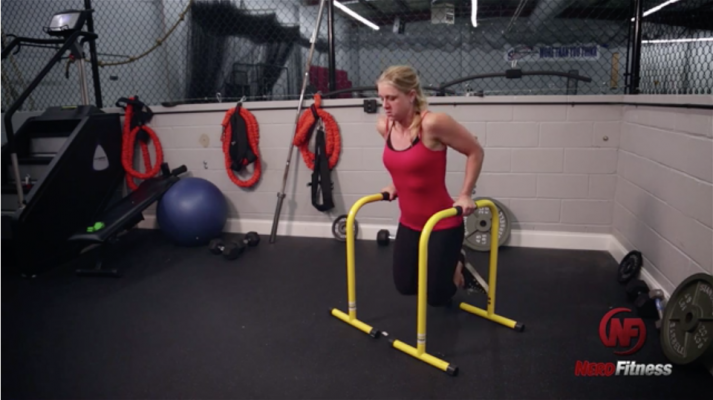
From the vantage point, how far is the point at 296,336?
2451 millimetres

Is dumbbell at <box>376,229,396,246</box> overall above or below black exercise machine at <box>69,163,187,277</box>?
below

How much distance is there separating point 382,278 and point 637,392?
1604 millimetres

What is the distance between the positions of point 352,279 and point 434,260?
0.45 metres

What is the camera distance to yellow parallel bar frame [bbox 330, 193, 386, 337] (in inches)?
91.6

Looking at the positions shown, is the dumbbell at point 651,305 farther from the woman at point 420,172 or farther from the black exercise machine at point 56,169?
Result: the black exercise machine at point 56,169

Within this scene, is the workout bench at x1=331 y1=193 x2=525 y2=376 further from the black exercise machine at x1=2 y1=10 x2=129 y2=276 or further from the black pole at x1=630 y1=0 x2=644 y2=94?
the black exercise machine at x1=2 y1=10 x2=129 y2=276

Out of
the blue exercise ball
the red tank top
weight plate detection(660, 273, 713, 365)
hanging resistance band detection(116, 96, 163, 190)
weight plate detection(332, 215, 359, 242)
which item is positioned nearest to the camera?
weight plate detection(660, 273, 713, 365)

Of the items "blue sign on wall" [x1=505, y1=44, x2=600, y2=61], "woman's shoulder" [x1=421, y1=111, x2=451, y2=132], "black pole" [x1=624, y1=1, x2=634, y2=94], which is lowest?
"woman's shoulder" [x1=421, y1=111, x2=451, y2=132]

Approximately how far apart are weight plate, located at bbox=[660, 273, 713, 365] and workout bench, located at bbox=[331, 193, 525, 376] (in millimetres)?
624

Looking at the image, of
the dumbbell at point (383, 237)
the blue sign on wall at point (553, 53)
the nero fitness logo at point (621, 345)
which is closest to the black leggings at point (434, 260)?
the nero fitness logo at point (621, 345)

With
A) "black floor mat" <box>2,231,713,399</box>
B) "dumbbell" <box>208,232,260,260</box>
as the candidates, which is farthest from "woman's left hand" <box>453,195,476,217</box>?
"dumbbell" <box>208,232,260,260</box>

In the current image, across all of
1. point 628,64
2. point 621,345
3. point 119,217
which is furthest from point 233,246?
point 628,64

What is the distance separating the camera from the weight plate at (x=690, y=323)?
1903 millimetres

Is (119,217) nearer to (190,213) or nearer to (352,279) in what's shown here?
(190,213)
